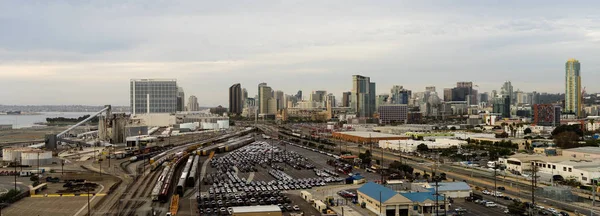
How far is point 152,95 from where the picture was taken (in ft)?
156

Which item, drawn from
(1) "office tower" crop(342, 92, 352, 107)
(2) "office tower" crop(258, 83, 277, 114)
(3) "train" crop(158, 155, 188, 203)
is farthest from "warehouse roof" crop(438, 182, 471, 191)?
(1) "office tower" crop(342, 92, 352, 107)

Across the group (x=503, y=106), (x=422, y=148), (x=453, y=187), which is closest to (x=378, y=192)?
(x=453, y=187)

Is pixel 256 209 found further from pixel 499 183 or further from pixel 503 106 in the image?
pixel 503 106

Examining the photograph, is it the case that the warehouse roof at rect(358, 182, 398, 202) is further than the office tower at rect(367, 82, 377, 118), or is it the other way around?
the office tower at rect(367, 82, 377, 118)

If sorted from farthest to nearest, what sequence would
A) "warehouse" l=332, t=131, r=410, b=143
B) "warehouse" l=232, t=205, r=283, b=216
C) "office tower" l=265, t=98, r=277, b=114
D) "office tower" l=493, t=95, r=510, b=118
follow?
1. "office tower" l=265, t=98, r=277, b=114
2. "office tower" l=493, t=95, r=510, b=118
3. "warehouse" l=332, t=131, r=410, b=143
4. "warehouse" l=232, t=205, r=283, b=216

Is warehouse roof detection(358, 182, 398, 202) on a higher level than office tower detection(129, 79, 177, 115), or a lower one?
lower

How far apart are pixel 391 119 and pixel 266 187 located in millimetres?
47850

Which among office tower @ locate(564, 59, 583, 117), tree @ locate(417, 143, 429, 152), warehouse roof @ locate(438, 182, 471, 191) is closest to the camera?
warehouse roof @ locate(438, 182, 471, 191)

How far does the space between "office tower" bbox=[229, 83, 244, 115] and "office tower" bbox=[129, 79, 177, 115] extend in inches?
1617

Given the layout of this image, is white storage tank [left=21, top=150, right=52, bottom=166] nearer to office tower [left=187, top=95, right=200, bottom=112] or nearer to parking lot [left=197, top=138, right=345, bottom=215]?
parking lot [left=197, top=138, right=345, bottom=215]

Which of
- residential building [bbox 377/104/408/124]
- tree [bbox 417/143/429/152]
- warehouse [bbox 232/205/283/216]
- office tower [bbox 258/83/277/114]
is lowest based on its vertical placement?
warehouse [bbox 232/205/283/216]

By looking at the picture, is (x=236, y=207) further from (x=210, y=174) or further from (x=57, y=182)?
(x=57, y=182)

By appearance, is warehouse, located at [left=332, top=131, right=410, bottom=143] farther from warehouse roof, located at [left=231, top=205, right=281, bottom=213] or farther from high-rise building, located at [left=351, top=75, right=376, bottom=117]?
high-rise building, located at [left=351, top=75, right=376, bottom=117]

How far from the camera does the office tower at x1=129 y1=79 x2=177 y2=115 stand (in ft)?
155
